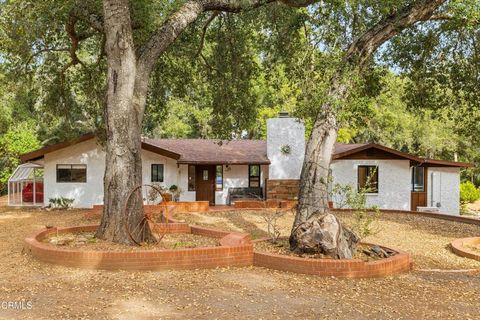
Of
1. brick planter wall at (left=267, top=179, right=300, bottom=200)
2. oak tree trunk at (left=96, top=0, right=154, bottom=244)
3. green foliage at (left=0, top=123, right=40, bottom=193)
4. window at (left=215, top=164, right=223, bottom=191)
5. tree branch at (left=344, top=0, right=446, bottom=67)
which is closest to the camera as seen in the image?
oak tree trunk at (left=96, top=0, right=154, bottom=244)

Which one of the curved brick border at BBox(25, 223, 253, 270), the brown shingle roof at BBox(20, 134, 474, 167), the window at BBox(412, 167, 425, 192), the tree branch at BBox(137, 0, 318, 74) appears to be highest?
the tree branch at BBox(137, 0, 318, 74)

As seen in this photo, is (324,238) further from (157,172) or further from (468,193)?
(468,193)

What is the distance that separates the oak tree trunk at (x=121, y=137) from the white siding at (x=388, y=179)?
45.7 feet

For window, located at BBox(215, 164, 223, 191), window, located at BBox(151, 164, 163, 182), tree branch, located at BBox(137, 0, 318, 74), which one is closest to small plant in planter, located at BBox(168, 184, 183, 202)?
window, located at BBox(151, 164, 163, 182)

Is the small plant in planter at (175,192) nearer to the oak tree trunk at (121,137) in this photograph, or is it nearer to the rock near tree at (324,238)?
the oak tree trunk at (121,137)

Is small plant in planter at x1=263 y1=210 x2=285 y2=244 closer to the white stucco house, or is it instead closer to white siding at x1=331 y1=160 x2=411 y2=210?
the white stucco house

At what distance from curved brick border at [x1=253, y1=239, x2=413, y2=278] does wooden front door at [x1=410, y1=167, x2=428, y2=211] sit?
15532 mm

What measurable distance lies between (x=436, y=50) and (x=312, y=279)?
436 inches

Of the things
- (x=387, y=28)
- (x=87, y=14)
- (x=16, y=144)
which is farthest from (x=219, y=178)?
(x=387, y=28)

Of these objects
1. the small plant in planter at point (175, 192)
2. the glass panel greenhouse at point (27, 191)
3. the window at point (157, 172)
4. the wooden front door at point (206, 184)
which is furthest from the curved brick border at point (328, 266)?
the glass panel greenhouse at point (27, 191)

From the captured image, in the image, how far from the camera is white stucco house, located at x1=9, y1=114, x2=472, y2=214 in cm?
2112

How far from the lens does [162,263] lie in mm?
7926

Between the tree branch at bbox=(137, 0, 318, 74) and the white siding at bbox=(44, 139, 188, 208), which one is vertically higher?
the tree branch at bbox=(137, 0, 318, 74)

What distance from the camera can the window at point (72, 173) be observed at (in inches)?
832
